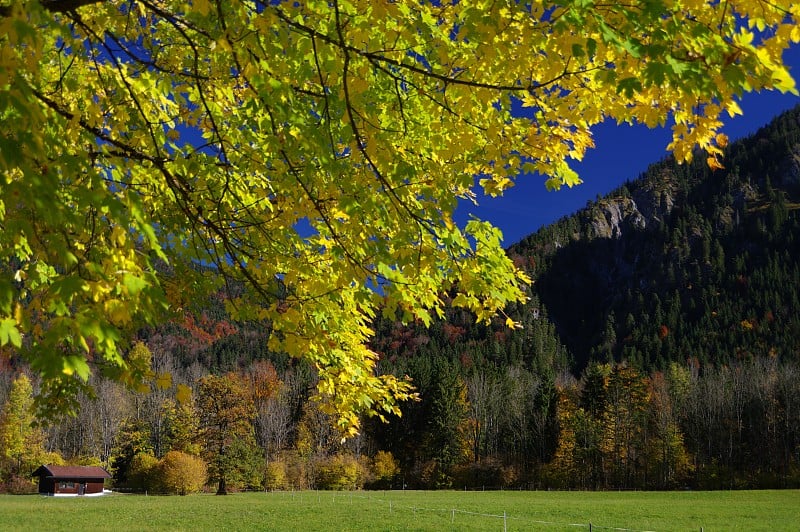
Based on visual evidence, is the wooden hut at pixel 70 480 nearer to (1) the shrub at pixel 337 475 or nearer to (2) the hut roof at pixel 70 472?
(2) the hut roof at pixel 70 472

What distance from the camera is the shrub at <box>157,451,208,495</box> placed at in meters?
45.9

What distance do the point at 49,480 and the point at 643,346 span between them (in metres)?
117

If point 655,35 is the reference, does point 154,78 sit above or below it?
above

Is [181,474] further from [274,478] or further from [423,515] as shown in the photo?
[423,515]

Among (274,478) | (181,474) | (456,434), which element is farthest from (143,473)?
(456,434)

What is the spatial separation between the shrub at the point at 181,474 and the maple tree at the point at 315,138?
149 ft

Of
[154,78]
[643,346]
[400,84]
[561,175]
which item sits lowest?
[561,175]

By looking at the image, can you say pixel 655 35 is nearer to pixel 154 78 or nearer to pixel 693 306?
pixel 154 78

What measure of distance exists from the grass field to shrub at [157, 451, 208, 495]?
8557 mm

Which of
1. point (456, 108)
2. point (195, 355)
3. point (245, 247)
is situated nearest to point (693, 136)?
point (456, 108)

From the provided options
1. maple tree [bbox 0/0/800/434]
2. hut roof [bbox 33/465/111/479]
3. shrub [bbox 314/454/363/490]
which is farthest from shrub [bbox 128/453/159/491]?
maple tree [bbox 0/0/800/434]

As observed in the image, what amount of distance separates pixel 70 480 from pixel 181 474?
41.6 feet

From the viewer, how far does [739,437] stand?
2277 inches

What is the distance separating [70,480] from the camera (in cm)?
5072
